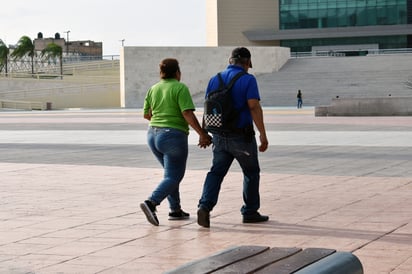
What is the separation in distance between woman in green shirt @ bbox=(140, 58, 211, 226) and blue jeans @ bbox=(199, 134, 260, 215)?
0.73 feet

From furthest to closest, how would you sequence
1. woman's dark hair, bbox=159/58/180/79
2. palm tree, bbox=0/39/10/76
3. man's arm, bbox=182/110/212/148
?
palm tree, bbox=0/39/10/76 < woman's dark hair, bbox=159/58/180/79 < man's arm, bbox=182/110/212/148

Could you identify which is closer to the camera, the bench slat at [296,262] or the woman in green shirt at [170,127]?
the bench slat at [296,262]

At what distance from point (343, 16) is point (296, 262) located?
8501 centimetres

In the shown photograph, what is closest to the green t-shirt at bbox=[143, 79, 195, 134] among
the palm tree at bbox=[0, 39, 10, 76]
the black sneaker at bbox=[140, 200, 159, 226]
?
the black sneaker at bbox=[140, 200, 159, 226]

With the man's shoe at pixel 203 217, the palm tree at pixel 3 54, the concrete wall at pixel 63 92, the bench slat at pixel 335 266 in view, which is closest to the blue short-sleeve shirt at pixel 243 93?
the man's shoe at pixel 203 217

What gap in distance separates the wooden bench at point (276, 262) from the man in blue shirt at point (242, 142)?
13.8ft

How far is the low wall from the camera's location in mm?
36688

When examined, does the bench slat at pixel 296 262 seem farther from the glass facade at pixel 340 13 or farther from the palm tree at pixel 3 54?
the palm tree at pixel 3 54

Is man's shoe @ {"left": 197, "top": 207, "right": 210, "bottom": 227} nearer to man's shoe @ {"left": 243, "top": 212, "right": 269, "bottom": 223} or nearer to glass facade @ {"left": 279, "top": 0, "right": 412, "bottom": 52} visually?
man's shoe @ {"left": 243, "top": 212, "right": 269, "bottom": 223}

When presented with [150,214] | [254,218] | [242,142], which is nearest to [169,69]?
[242,142]

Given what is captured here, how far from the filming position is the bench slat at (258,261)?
398 centimetres

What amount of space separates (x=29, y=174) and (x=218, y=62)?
48358 mm

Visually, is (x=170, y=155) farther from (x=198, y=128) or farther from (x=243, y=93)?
(x=243, y=93)

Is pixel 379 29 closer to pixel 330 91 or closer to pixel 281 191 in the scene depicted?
pixel 330 91
